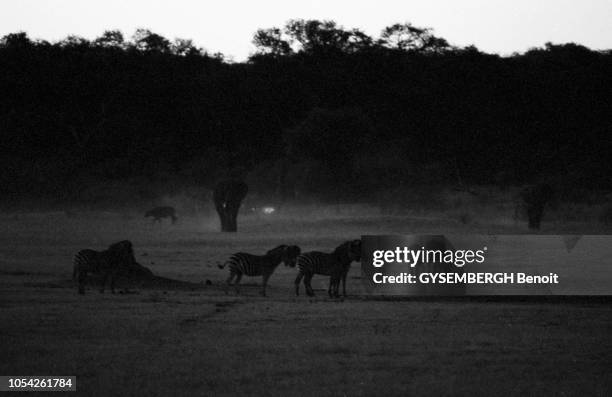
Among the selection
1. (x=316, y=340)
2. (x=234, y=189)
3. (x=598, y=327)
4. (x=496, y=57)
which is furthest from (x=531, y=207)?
(x=496, y=57)

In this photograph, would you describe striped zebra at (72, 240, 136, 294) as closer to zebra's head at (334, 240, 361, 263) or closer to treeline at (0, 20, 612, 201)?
zebra's head at (334, 240, 361, 263)

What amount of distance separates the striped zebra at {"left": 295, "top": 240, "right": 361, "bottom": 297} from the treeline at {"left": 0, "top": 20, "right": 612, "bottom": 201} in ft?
133

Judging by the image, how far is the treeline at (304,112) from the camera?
6175cm

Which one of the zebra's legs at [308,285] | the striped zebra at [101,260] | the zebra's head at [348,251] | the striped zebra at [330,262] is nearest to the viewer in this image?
the striped zebra at [101,260]

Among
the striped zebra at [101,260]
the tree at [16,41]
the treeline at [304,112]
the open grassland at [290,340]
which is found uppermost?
the tree at [16,41]

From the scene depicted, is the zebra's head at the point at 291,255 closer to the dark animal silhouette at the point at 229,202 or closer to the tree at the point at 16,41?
the dark animal silhouette at the point at 229,202

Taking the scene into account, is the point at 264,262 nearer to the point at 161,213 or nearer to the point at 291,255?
the point at 291,255

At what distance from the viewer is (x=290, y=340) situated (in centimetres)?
1310

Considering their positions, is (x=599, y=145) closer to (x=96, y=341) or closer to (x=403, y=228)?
(x=403, y=228)

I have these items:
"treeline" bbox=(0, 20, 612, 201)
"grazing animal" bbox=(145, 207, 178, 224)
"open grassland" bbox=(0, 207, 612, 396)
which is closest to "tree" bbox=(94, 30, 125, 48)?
"treeline" bbox=(0, 20, 612, 201)

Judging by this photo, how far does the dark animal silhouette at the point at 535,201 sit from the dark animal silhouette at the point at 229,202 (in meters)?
11.2

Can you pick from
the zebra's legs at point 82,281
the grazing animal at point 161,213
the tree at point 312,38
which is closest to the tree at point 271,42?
the tree at point 312,38

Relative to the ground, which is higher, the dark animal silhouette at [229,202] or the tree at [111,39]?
the tree at [111,39]

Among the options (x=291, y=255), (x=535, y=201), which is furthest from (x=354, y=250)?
(x=535, y=201)
